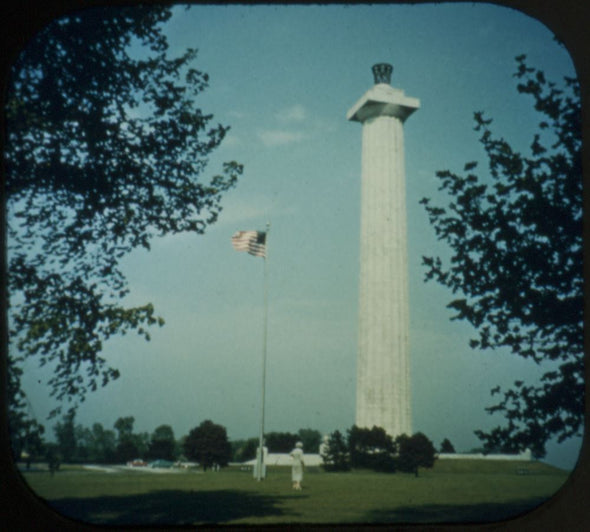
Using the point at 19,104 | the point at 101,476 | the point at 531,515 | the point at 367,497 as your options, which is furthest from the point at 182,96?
the point at 531,515

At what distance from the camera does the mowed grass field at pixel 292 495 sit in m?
3.36

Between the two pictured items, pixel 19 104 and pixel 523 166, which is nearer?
pixel 19 104

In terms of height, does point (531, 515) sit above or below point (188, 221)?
below

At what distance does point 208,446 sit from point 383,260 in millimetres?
6532

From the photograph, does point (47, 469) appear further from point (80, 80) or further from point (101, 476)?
point (80, 80)

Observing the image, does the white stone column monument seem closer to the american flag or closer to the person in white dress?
the person in white dress

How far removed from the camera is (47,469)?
3455mm

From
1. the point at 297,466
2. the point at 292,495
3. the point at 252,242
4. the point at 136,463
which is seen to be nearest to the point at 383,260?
the point at 252,242

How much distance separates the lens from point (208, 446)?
14.2 feet

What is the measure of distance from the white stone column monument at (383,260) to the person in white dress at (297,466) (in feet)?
18.0

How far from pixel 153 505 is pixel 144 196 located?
1.91 meters

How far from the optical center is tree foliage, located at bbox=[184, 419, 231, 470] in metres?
4.24

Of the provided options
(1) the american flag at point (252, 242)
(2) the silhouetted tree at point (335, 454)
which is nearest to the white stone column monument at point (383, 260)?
(2) the silhouetted tree at point (335, 454)

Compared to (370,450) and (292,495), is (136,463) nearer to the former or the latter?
(292,495)
